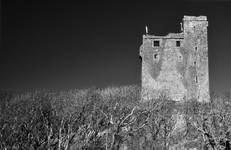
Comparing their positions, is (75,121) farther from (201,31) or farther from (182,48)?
(201,31)

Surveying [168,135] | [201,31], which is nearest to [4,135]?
[168,135]

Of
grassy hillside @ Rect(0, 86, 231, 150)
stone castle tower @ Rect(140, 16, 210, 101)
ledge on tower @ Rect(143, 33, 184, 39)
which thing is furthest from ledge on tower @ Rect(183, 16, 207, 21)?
grassy hillside @ Rect(0, 86, 231, 150)

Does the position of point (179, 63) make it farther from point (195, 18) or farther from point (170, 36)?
point (195, 18)

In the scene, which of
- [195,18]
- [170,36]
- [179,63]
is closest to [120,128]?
[179,63]

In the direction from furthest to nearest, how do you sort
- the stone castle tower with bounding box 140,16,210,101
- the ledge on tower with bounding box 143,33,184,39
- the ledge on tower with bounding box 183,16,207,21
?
the ledge on tower with bounding box 183,16,207,21 < the ledge on tower with bounding box 143,33,184,39 < the stone castle tower with bounding box 140,16,210,101

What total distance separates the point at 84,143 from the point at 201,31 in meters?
26.8

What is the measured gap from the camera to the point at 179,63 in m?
40.2

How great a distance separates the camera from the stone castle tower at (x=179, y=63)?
39281mm

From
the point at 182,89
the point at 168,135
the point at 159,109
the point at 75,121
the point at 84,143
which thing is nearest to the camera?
the point at 84,143

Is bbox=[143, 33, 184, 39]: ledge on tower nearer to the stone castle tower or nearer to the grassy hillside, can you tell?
the stone castle tower

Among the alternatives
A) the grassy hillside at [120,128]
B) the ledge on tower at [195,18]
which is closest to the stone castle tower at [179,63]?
the ledge on tower at [195,18]

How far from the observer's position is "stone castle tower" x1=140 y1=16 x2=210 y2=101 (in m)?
39.3

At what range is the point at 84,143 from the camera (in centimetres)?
2108

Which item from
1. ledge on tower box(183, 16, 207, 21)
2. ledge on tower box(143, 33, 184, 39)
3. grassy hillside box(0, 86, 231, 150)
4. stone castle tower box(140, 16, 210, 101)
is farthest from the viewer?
ledge on tower box(183, 16, 207, 21)
